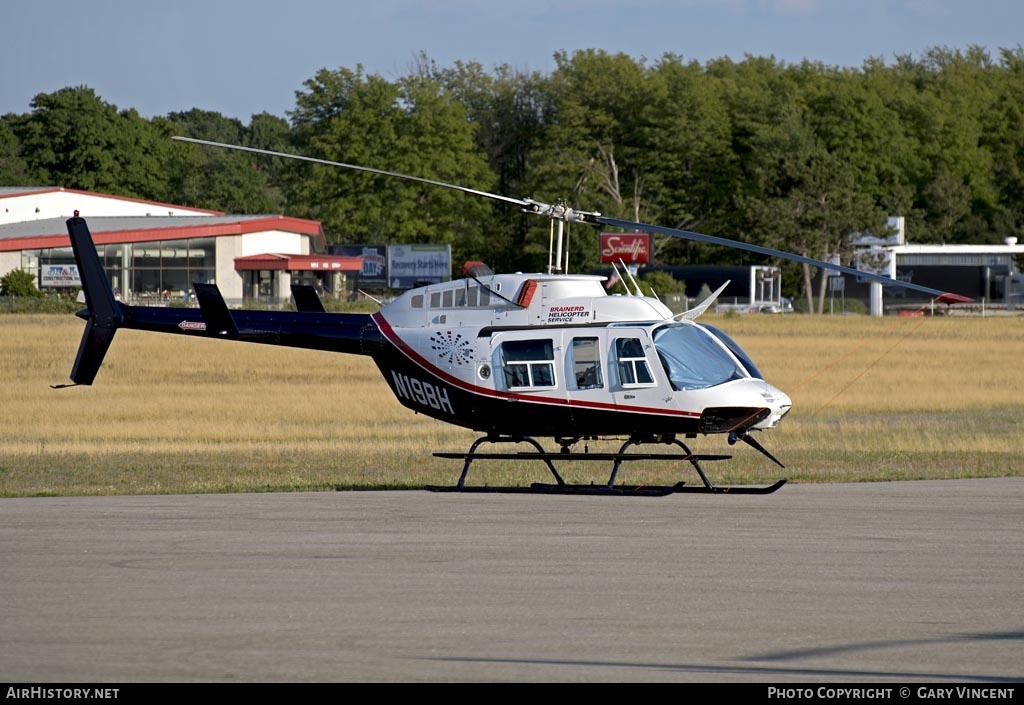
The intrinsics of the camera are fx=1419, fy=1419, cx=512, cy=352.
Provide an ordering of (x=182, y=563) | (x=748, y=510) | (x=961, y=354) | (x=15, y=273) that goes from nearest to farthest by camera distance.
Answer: (x=182, y=563) → (x=748, y=510) → (x=961, y=354) → (x=15, y=273)

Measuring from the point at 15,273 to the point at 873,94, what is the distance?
7160cm

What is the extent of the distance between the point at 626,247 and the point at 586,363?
224 ft

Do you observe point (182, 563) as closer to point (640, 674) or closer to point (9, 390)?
point (640, 674)

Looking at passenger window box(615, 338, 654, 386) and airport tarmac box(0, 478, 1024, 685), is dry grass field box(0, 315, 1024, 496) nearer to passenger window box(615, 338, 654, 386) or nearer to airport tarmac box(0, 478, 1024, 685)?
passenger window box(615, 338, 654, 386)

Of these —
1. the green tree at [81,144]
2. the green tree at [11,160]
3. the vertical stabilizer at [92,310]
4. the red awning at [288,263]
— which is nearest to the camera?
the vertical stabilizer at [92,310]

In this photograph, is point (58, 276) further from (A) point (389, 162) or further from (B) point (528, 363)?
(B) point (528, 363)

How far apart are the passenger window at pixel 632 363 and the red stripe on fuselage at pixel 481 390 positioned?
30cm

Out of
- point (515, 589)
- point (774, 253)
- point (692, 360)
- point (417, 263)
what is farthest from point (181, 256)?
point (515, 589)

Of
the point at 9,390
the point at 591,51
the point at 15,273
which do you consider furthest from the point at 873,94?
the point at 9,390

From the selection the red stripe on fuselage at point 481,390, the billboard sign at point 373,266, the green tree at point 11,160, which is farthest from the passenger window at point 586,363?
the green tree at point 11,160

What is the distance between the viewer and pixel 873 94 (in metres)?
117

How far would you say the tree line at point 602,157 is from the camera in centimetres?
9719

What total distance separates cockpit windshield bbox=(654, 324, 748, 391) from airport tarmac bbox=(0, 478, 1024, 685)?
1.29 metres

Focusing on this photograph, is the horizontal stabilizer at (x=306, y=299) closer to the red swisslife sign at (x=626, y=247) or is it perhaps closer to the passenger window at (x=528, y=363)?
the passenger window at (x=528, y=363)
